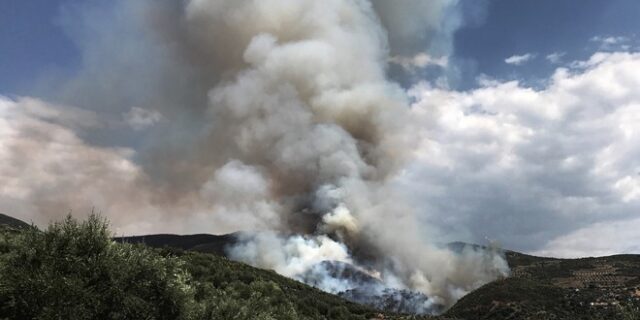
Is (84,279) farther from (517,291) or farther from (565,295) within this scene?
(517,291)

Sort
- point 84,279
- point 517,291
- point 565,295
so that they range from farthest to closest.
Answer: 1. point 517,291
2. point 565,295
3. point 84,279

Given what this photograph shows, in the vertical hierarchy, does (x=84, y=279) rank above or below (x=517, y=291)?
below

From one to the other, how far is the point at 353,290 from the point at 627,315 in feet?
464

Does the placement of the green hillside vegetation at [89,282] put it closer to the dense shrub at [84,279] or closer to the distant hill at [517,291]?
the dense shrub at [84,279]

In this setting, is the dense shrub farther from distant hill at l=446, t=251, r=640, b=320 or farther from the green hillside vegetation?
distant hill at l=446, t=251, r=640, b=320

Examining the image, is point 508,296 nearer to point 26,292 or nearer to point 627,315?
point 627,315

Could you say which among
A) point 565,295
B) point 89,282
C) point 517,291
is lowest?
point 89,282

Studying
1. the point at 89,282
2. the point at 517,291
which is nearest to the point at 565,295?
the point at 517,291

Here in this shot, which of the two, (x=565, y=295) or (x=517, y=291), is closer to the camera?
(x=565, y=295)

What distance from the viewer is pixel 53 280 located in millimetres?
19828

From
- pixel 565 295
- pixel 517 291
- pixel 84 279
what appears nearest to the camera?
pixel 84 279

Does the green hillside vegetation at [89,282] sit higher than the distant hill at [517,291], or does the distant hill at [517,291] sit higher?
the distant hill at [517,291]

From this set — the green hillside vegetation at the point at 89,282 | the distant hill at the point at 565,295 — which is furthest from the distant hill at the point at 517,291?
the green hillside vegetation at the point at 89,282

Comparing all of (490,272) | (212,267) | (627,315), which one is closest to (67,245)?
(627,315)
